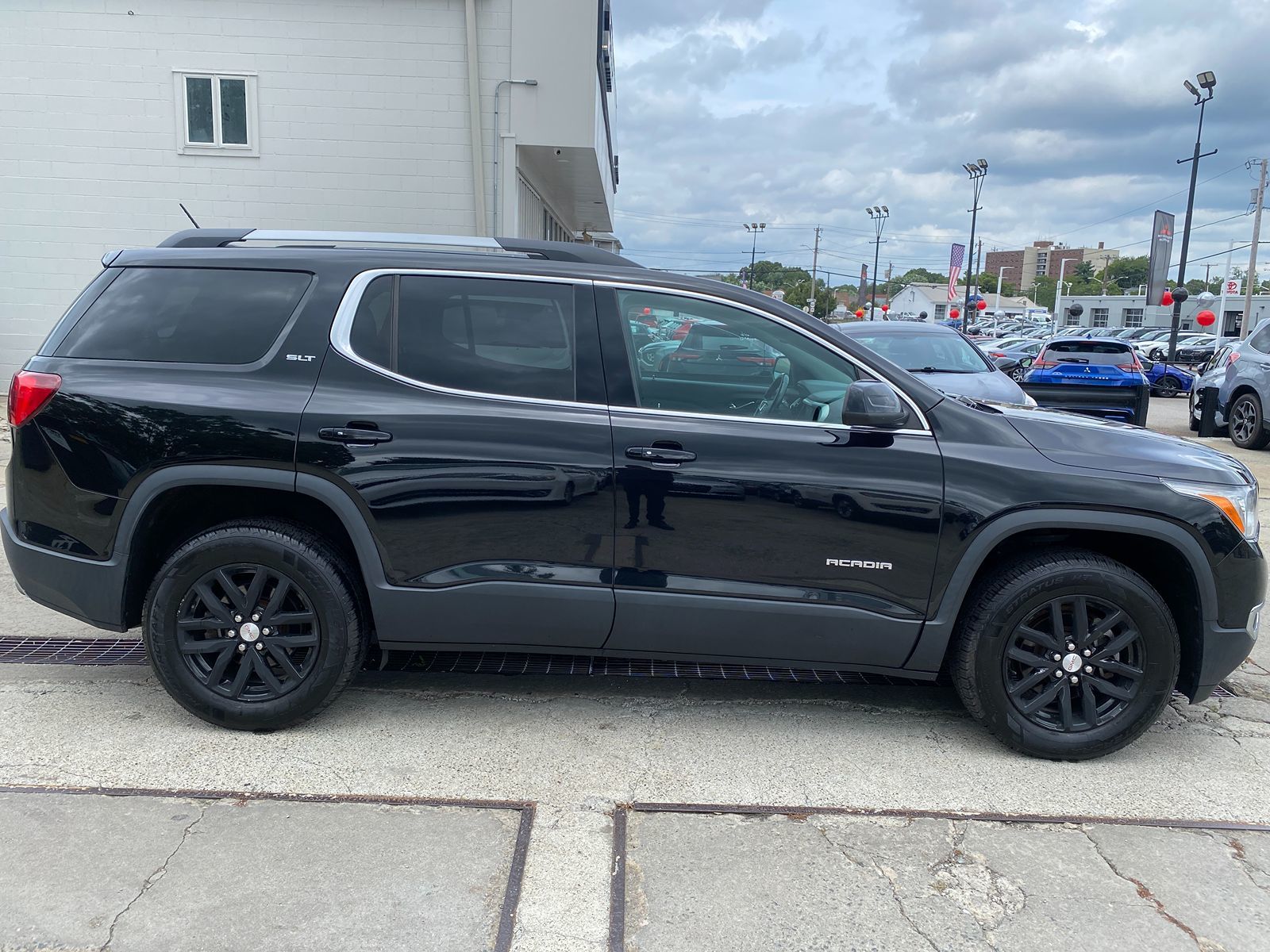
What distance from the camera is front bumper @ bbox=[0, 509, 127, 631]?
3.78 m

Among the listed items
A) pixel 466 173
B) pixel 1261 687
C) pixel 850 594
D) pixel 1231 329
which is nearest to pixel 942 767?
pixel 850 594

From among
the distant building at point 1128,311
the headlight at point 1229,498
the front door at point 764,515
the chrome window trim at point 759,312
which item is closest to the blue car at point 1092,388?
the headlight at point 1229,498

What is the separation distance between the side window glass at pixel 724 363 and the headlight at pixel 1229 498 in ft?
4.25

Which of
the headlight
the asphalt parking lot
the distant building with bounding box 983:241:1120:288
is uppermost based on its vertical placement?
the distant building with bounding box 983:241:1120:288

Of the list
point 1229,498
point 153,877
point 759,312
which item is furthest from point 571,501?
point 1229,498

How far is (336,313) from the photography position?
3789 millimetres

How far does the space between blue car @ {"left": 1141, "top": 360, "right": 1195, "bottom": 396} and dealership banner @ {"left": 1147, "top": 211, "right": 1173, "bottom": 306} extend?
25.2ft

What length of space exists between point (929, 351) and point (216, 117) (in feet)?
34.5

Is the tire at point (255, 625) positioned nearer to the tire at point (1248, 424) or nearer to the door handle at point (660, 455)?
the door handle at point (660, 455)

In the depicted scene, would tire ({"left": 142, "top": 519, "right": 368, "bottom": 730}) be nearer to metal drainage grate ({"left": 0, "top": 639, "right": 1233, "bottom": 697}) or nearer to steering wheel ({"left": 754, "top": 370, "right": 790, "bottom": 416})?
metal drainage grate ({"left": 0, "top": 639, "right": 1233, "bottom": 697})

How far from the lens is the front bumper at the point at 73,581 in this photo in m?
3.78

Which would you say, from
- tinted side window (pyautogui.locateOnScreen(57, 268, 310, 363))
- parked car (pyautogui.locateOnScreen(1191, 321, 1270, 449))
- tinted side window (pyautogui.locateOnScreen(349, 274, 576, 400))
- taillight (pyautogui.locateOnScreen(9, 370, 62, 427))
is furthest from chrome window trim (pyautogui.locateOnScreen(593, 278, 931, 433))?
parked car (pyautogui.locateOnScreen(1191, 321, 1270, 449))

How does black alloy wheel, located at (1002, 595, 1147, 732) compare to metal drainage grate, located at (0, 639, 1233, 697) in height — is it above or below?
above

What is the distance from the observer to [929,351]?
1015 cm
